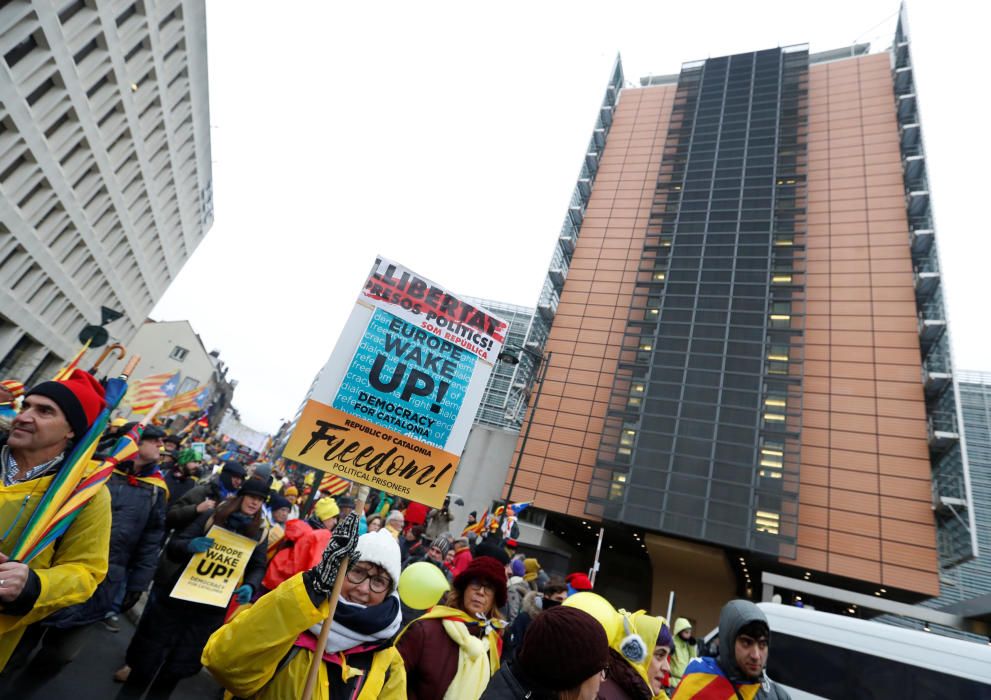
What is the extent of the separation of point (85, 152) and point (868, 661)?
126 ft

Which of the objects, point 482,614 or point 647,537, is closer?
point 482,614

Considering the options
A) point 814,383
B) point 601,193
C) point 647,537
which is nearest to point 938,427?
point 814,383

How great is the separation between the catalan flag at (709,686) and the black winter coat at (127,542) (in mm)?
4777

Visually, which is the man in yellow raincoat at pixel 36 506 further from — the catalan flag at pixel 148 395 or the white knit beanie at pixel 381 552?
the catalan flag at pixel 148 395

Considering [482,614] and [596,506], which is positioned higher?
[596,506]

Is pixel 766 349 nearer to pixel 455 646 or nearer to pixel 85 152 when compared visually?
pixel 455 646

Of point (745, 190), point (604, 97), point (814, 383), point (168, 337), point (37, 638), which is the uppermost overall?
point (604, 97)

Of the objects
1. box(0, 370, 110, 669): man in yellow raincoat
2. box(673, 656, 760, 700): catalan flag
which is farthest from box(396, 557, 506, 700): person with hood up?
box(0, 370, 110, 669): man in yellow raincoat

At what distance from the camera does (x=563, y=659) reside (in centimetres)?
187

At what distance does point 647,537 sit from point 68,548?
92.8 ft

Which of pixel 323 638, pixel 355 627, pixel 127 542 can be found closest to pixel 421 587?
pixel 355 627

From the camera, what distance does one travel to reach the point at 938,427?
24812mm

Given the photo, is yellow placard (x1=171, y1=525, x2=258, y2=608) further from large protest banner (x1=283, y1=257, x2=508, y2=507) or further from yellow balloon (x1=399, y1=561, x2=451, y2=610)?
yellow balloon (x1=399, y1=561, x2=451, y2=610)

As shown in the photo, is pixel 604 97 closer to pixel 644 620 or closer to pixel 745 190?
pixel 745 190
